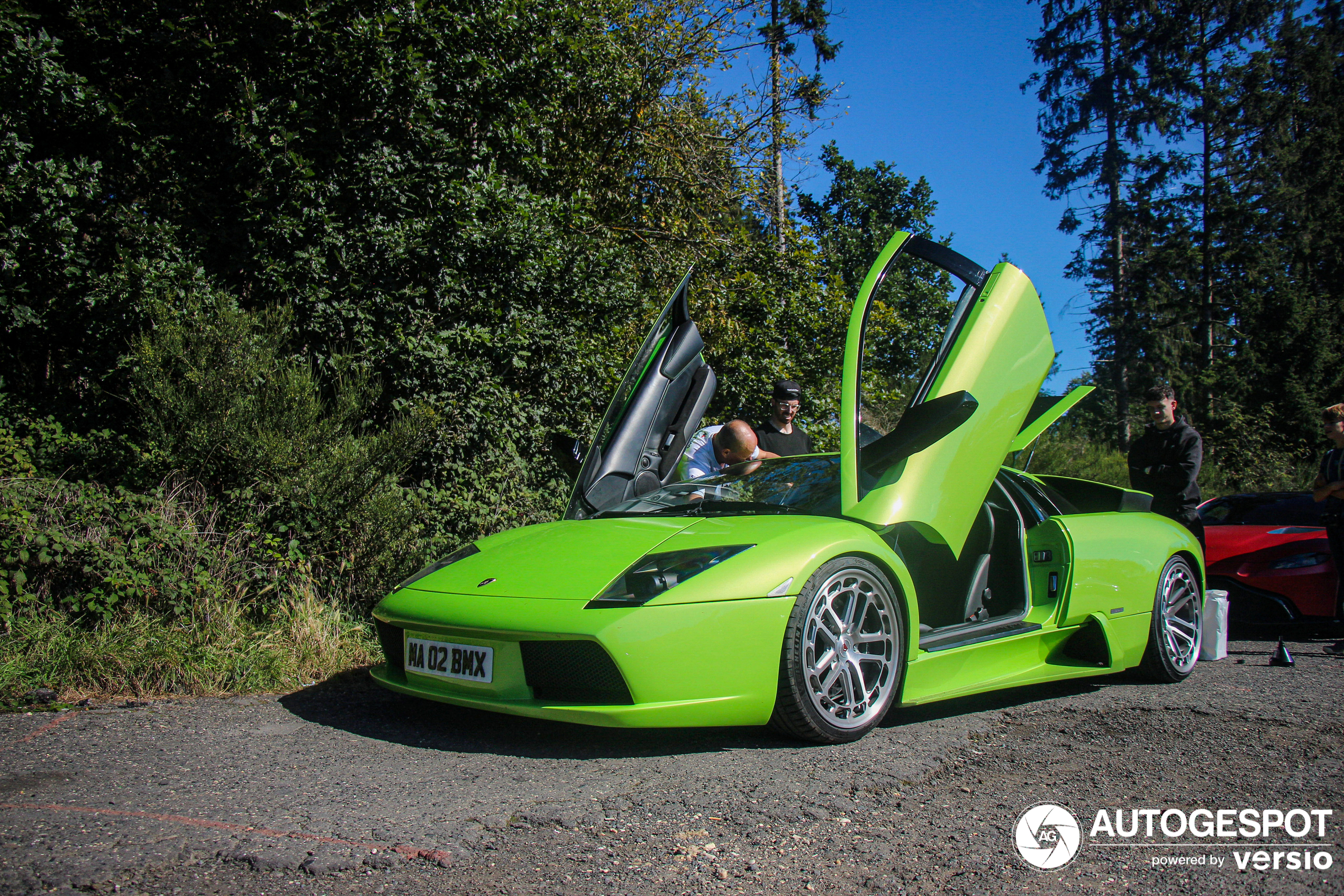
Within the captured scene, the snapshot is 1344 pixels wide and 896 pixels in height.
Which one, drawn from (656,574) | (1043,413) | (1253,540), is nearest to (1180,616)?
(1043,413)

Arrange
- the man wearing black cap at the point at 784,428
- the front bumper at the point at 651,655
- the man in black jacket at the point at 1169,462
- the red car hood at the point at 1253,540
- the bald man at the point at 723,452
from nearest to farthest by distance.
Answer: the front bumper at the point at 651,655
the bald man at the point at 723,452
the man in black jacket at the point at 1169,462
the man wearing black cap at the point at 784,428
the red car hood at the point at 1253,540

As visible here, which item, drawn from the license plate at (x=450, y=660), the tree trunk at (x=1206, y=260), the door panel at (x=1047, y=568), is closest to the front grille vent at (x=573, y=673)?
the license plate at (x=450, y=660)

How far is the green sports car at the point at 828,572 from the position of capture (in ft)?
9.82

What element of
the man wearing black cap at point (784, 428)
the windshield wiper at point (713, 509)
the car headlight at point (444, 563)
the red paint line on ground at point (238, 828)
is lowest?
the red paint line on ground at point (238, 828)

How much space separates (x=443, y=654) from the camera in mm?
3203

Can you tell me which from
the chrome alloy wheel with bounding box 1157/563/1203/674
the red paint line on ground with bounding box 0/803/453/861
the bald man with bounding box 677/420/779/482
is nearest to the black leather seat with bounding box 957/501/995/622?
the chrome alloy wheel with bounding box 1157/563/1203/674

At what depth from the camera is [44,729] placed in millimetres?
3234

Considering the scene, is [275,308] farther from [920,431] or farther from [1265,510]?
[1265,510]

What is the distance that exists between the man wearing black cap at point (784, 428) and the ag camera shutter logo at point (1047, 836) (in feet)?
12.1

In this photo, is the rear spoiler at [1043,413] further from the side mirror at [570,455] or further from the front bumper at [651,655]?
the side mirror at [570,455]

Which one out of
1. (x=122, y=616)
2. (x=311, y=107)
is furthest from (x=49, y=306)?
(x=122, y=616)

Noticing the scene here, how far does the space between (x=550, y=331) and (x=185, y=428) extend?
2.79 m

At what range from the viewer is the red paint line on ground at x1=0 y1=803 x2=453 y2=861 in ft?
7.10

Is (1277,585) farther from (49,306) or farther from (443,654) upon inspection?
(49,306)
